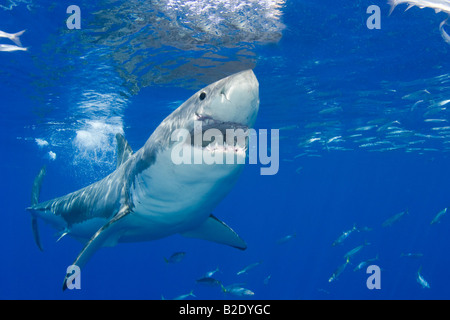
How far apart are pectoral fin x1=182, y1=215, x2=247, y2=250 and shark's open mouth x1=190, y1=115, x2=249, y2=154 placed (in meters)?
2.56

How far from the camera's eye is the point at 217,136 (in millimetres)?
3020

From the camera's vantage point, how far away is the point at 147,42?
10375mm

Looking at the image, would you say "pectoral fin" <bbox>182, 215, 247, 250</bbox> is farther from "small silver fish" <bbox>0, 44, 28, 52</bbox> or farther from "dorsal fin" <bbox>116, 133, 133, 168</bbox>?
"small silver fish" <bbox>0, 44, 28, 52</bbox>

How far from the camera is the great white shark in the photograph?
276 centimetres

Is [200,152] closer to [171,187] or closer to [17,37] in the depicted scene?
[171,187]

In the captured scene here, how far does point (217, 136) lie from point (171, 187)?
108 cm

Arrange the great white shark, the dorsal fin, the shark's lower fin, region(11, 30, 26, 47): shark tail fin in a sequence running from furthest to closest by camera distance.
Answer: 1. region(11, 30, 26, 47): shark tail fin
2. the dorsal fin
3. the shark's lower fin
4. the great white shark

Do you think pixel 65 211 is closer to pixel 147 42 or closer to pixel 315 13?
pixel 147 42

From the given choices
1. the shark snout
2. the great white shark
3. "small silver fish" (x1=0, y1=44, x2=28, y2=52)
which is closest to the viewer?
the shark snout

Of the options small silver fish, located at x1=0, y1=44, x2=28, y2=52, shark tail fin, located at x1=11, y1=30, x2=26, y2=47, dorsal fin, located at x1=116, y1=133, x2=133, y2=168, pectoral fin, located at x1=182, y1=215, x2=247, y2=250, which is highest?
small silver fish, located at x1=0, y1=44, x2=28, y2=52

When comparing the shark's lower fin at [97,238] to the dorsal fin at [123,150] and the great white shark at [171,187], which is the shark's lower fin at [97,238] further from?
the dorsal fin at [123,150]

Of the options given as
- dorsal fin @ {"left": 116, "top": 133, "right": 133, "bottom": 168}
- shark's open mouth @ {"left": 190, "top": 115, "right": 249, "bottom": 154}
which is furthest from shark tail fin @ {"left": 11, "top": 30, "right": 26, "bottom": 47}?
shark's open mouth @ {"left": 190, "top": 115, "right": 249, "bottom": 154}

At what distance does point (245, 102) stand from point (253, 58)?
31.4 feet

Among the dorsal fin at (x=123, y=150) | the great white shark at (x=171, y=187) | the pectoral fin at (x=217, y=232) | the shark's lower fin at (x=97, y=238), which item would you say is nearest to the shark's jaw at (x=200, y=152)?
the great white shark at (x=171, y=187)
